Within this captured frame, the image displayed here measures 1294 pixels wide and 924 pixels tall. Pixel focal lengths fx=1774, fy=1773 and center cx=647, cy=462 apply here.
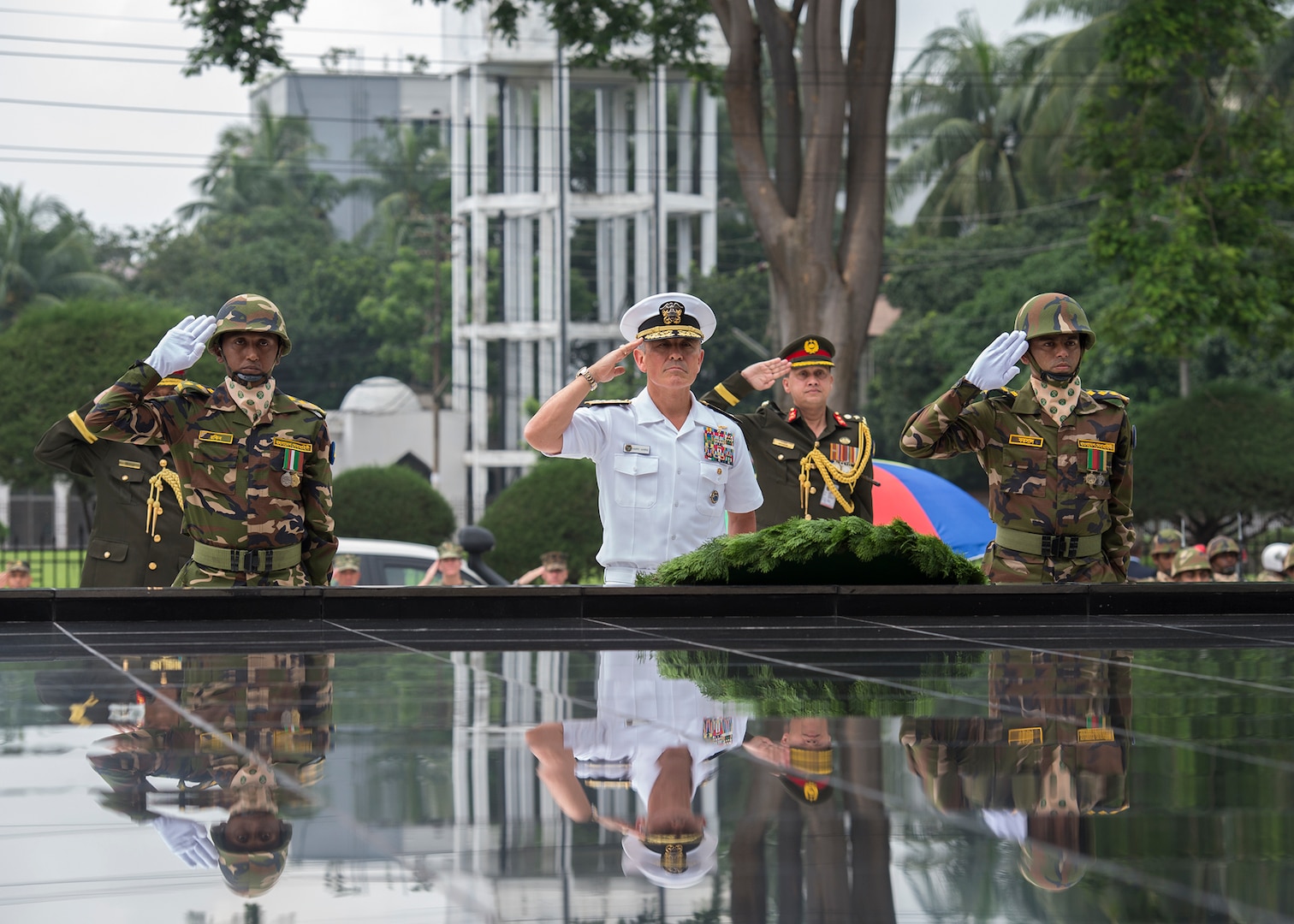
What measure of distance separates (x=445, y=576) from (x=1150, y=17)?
924 cm

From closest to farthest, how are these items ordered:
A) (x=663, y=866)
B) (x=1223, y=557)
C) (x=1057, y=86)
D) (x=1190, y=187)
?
(x=663, y=866) → (x=1223, y=557) → (x=1190, y=187) → (x=1057, y=86)

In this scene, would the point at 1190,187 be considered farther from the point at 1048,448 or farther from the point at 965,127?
the point at 965,127

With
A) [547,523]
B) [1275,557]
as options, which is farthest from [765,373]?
[547,523]

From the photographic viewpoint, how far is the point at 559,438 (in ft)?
21.8

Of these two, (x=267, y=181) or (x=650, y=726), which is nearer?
(x=650, y=726)

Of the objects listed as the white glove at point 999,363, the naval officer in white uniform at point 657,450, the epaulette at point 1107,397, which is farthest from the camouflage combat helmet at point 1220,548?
the naval officer in white uniform at point 657,450

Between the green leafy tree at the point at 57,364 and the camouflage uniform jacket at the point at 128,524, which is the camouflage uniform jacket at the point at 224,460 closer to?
the camouflage uniform jacket at the point at 128,524

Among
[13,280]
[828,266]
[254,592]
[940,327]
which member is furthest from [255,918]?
[13,280]

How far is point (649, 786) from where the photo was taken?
8.95ft

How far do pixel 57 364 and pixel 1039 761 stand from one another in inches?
846

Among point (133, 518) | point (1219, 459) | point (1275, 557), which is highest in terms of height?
point (1219, 459)

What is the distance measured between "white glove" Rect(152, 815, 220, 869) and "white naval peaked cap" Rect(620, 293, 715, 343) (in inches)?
170

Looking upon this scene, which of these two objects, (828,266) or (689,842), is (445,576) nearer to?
(828,266)

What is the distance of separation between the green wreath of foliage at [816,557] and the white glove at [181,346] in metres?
2.01
